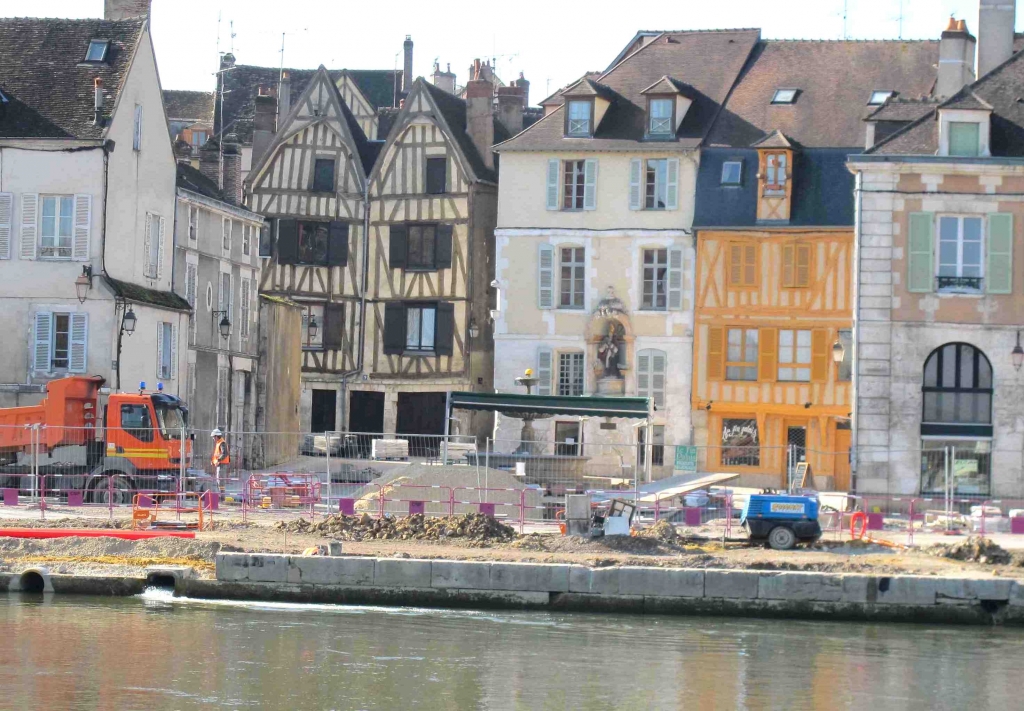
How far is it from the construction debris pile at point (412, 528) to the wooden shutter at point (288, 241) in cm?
2112

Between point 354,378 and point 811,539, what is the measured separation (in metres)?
22.8

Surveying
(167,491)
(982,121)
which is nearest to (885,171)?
(982,121)

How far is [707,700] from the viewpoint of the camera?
1891 cm

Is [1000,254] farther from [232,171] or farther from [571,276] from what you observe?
[232,171]

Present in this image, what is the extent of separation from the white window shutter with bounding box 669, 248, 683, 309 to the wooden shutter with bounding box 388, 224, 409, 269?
25.6 ft

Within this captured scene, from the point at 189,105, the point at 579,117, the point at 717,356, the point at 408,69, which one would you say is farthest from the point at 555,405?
the point at 189,105

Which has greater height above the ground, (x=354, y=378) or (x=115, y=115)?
(x=115, y=115)

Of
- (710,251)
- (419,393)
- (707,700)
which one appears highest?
(710,251)

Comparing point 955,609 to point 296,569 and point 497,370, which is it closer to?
point 296,569

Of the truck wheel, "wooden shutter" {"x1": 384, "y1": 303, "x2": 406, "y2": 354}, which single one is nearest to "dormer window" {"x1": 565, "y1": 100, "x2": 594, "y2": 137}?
"wooden shutter" {"x1": 384, "y1": 303, "x2": 406, "y2": 354}

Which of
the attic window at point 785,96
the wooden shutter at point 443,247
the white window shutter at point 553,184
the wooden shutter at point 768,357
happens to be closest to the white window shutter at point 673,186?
the white window shutter at point 553,184

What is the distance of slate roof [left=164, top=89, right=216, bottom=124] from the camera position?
65.1 metres

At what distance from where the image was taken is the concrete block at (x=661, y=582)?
24.2m

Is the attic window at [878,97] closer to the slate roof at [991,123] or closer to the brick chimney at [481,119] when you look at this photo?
the slate roof at [991,123]
